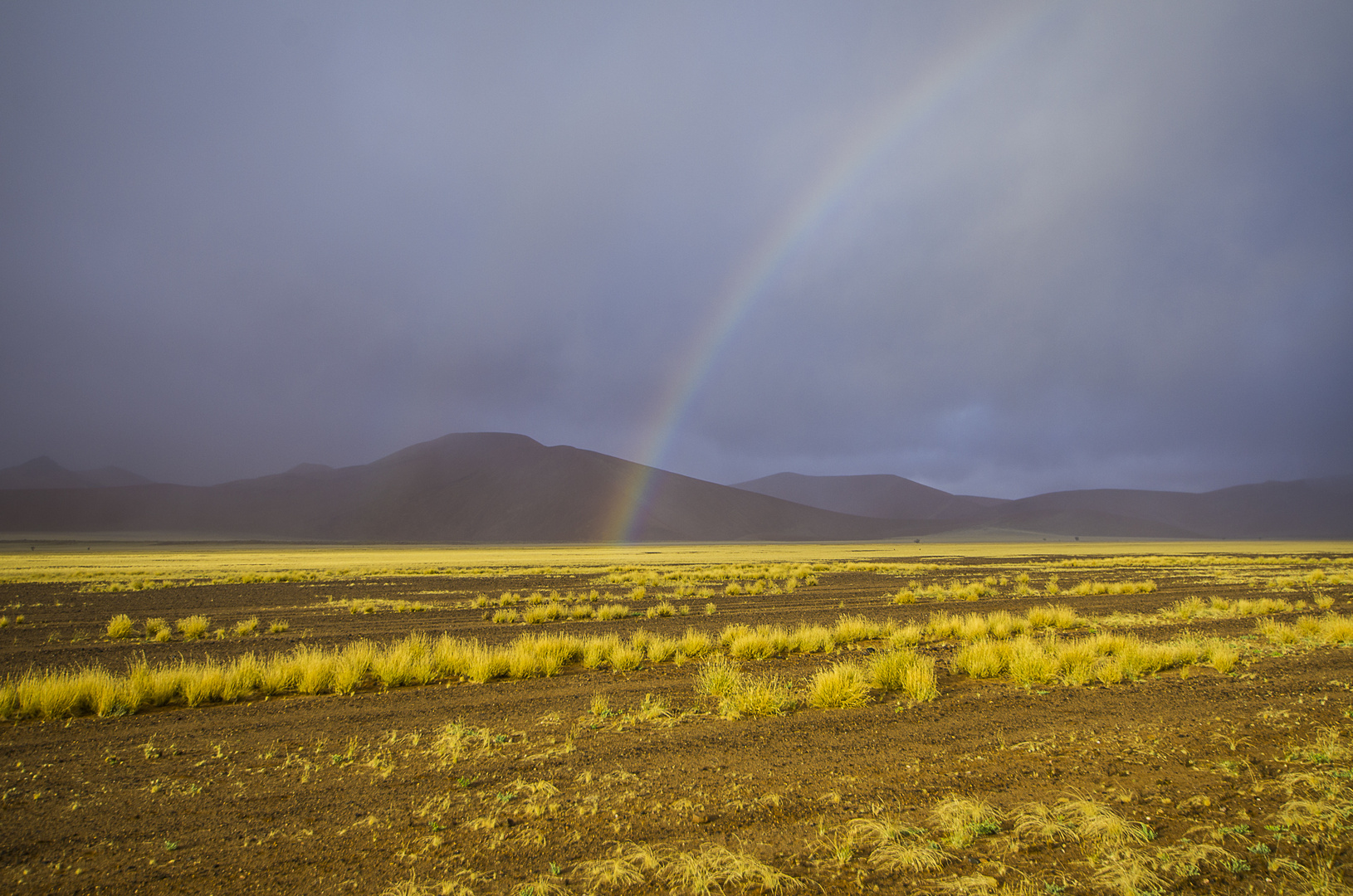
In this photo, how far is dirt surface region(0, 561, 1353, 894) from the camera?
5.01 meters

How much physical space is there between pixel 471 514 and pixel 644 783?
599 ft

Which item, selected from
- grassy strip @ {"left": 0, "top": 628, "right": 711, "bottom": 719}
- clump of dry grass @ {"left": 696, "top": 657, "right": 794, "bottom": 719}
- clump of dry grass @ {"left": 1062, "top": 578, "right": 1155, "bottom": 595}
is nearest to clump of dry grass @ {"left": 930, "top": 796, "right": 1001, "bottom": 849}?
clump of dry grass @ {"left": 696, "top": 657, "right": 794, "bottom": 719}

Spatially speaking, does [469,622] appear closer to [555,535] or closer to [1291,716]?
[1291,716]

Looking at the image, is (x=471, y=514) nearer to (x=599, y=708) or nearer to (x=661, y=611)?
(x=661, y=611)

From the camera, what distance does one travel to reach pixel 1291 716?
834cm

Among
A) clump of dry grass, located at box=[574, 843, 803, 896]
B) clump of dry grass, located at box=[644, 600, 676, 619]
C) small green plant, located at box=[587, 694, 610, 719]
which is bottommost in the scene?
clump of dry grass, located at box=[644, 600, 676, 619]

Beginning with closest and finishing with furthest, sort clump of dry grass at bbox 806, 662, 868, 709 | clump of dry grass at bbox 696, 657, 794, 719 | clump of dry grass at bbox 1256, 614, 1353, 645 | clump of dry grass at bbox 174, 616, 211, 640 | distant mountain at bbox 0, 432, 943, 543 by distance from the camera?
1. clump of dry grass at bbox 696, 657, 794, 719
2. clump of dry grass at bbox 806, 662, 868, 709
3. clump of dry grass at bbox 1256, 614, 1353, 645
4. clump of dry grass at bbox 174, 616, 211, 640
5. distant mountain at bbox 0, 432, 943, 543

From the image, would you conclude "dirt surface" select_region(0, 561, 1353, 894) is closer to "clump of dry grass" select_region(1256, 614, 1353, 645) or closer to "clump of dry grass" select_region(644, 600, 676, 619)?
"clump of dry grass" select_region(1256, 614, 1353, 645)

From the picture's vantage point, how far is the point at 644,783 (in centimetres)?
669

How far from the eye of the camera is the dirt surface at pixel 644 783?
197 inches

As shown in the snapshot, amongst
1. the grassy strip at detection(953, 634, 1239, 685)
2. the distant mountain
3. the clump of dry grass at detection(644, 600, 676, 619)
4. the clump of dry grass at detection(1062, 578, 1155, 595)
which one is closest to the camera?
the grassy strip at detection(953, 634, 1239, 685)

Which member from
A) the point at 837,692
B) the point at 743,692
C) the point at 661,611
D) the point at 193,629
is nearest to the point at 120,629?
the point at 193,629

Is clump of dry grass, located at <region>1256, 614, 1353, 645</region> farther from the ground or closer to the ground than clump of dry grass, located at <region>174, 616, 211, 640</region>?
farther from the ground

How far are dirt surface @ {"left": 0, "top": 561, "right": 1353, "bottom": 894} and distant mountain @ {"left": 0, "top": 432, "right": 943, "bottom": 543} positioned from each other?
153685mm
